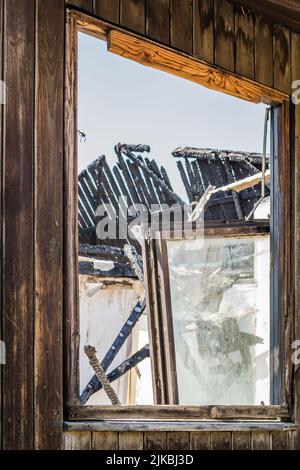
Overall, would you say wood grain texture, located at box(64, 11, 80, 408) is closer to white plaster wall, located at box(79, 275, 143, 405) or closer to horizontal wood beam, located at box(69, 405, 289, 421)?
horizontal wood beam, located at box(69, 405, 289, 421)

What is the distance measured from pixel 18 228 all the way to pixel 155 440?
0.89 metres

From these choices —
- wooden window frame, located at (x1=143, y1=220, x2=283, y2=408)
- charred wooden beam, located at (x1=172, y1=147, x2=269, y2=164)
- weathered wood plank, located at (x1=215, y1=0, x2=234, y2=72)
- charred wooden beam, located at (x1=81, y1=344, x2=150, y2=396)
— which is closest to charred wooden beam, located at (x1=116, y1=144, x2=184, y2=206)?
charred wooden beam, located at (x1=172, y1=147, x2=269, y2=164)

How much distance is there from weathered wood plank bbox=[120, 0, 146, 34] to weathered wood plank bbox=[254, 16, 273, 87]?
58cm

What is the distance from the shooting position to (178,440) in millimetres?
2637

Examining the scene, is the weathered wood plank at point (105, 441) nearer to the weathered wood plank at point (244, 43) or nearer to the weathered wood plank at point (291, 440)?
the weathered wood plank at point (291, 440)

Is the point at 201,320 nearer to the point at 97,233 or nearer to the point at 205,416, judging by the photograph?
the point at 205,416

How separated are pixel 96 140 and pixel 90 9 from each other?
2.32 metres

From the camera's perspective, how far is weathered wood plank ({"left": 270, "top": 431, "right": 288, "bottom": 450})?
9.34ft

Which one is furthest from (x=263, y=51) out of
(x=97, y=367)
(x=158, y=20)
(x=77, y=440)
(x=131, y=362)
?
(x=131, y=362)

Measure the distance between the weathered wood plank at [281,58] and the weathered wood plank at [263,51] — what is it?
0.09 feet

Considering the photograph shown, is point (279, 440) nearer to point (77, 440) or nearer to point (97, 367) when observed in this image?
point (77, 440)
